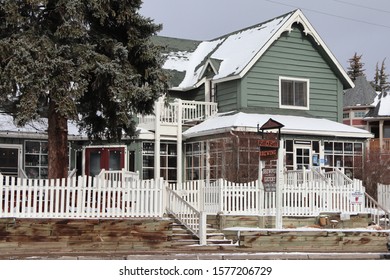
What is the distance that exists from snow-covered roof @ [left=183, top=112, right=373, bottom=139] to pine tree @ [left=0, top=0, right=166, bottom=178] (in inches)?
303

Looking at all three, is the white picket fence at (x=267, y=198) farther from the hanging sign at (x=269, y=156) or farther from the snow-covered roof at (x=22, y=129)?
the snow-covered roof at (x=22, y=129)

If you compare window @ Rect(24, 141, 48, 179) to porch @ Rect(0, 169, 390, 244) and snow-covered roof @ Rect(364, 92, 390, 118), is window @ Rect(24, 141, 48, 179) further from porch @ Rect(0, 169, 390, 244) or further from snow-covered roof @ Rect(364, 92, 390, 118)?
snow-covered roof @ Rect(364, 92, 390, 118)

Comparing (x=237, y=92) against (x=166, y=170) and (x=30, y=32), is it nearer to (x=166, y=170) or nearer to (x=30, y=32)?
(x=166, y=170)

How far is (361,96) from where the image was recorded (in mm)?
52500

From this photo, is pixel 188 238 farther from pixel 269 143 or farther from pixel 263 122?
pixel 263 122

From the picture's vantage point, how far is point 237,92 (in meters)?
31.0

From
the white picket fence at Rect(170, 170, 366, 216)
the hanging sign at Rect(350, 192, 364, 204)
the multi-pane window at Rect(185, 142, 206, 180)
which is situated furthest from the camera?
the multi-pane window at Rect(185, 142, 206, 180)

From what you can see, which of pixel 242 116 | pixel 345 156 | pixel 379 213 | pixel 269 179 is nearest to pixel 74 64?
pixel 269 179

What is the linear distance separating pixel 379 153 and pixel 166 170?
35.8 feet

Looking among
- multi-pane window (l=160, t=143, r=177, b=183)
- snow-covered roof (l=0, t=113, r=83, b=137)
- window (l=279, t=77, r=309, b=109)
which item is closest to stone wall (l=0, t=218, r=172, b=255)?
snow-covered roof (l=0, t=113, r=83, b=137)

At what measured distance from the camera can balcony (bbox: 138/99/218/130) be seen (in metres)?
29.5

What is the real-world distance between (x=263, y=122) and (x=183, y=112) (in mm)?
4154

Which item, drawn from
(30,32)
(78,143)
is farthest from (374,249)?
(78,143)

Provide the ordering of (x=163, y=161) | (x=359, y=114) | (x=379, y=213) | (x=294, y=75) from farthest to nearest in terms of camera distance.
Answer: (x=359, y=114)
(x=294, y=75)
(x=163, y=161)
(x=379, y=213)
